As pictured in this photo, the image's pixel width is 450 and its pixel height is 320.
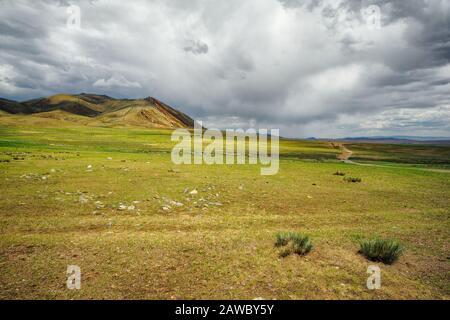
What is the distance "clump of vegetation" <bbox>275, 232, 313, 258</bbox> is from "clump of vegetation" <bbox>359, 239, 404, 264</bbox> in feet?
6.58

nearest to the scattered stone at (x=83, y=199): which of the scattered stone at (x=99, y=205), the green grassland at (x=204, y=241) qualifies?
the green grassland at (x=204, y=241)

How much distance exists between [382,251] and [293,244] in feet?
10.00

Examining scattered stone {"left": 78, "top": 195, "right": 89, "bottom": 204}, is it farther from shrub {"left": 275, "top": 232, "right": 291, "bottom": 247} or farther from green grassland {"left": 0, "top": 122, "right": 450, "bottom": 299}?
shrub {"left": 275, "top": 232, "right": 291, "bottom": 247}

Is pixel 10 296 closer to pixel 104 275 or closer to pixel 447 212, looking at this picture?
pixel 104 275

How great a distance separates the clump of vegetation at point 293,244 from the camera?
9470mm

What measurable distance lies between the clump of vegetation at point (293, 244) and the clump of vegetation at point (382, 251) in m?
2.01

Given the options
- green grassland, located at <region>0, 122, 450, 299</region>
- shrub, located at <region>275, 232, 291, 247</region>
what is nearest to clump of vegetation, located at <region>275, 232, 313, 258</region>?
shrub, located at <region>275, 232, 291, 247</region>

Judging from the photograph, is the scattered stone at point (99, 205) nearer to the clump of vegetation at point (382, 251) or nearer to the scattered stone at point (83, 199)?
the scattered stone at point (83, 199)

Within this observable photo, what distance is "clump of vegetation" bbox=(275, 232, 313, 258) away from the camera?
31.1 feet

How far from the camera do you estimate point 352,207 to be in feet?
56.7

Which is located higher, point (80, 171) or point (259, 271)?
→ point (80, 171)

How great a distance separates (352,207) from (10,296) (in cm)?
1755
